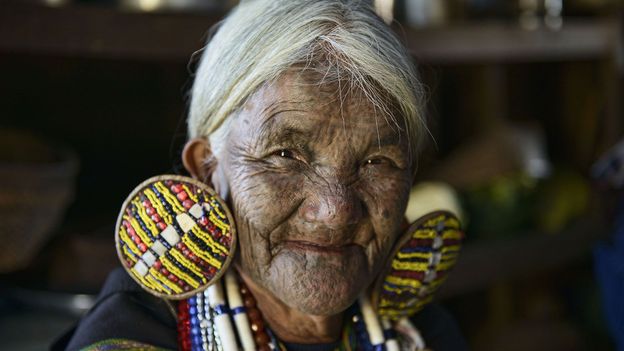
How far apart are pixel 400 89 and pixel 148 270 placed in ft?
1.67

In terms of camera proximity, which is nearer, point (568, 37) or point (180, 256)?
point (180, 256)

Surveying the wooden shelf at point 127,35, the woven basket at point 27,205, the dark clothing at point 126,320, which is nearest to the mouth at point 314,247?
the dark clothing at point 126,320

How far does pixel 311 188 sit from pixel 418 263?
30 cm

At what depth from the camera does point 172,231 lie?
1130mm

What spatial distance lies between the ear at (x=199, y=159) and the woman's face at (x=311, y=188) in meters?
0.09

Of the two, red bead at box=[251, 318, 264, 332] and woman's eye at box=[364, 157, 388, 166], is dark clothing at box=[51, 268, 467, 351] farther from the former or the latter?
woman's eye at box=[364, 157, 388, 166]

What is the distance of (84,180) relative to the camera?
9.07 feet

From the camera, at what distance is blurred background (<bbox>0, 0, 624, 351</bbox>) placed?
189 centimetres

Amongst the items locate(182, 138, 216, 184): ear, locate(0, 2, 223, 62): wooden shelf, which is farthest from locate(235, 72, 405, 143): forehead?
locate(0, 2, 223, 62): wooden shelf

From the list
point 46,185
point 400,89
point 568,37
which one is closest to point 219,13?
point 46,185

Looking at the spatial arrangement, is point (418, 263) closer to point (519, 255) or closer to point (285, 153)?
point (285, 153)

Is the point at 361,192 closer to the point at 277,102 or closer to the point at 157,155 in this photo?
the point at 277,102

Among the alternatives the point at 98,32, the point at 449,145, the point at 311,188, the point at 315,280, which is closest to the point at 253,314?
the point at 315,280

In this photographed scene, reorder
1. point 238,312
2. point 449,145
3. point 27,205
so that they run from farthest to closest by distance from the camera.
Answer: point 449,145
point 27,205
point 238,312
